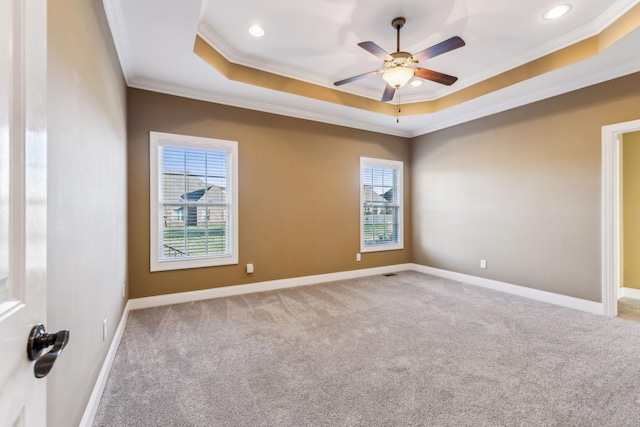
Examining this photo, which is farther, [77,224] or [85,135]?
[85,135]

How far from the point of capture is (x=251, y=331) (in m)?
2.95

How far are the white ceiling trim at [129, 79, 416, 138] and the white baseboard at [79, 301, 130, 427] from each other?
2.76m

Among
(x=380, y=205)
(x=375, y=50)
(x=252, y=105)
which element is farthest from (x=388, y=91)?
(x=380, y=205)

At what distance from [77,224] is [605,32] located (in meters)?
4.71

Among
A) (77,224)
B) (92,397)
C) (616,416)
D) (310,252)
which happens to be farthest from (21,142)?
(310,252)

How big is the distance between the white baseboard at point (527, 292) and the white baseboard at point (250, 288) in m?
1.03

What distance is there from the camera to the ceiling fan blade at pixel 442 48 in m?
2.38

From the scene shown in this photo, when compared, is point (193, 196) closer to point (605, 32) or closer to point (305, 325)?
point (305, 325)

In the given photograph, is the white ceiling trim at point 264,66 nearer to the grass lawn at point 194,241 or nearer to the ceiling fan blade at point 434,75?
the ceiling fan blade at point 434,75

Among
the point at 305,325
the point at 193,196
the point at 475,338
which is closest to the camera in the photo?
the point at 475,338

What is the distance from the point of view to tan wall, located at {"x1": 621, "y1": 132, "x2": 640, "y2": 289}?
13.2 ft

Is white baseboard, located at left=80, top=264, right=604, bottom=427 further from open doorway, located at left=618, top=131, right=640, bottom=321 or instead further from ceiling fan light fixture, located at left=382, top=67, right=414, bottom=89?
ceiling fan light fixture, located at left=382, top=67, right=414, bottom=89

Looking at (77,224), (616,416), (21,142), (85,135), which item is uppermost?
(85,135)

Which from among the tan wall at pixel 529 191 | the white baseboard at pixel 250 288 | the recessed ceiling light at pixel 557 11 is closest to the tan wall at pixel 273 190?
the white baseboard at pixel 250 288
